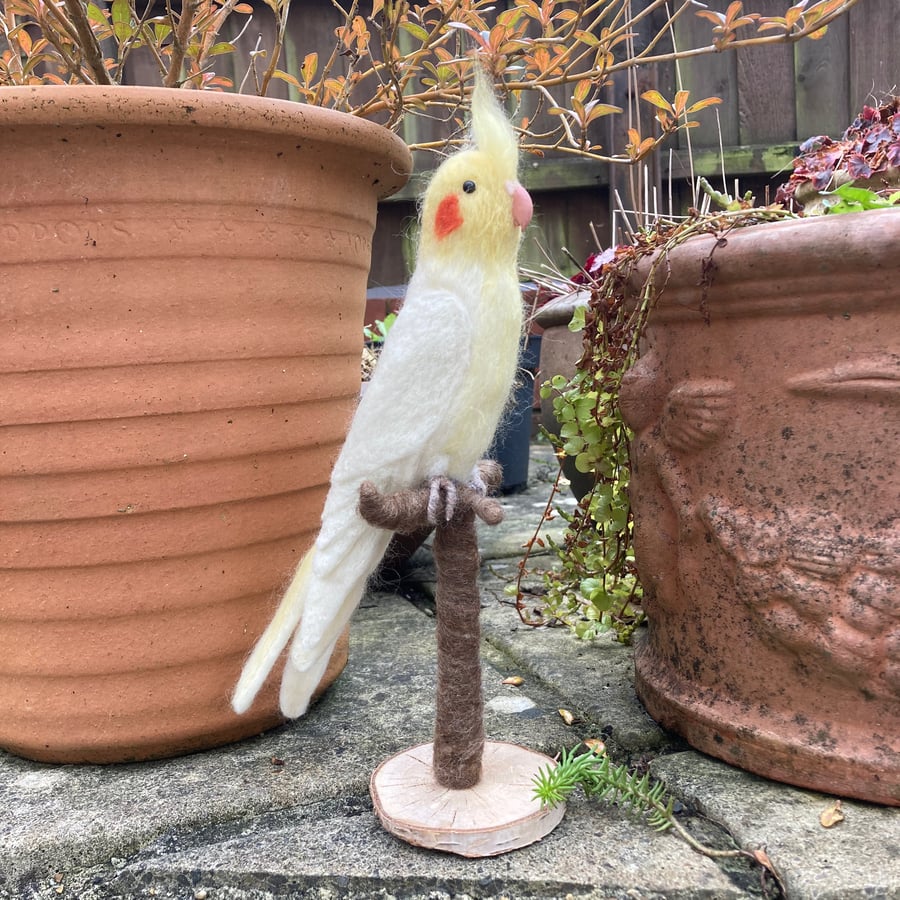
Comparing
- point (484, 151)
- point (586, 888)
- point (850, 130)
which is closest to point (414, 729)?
point (586, 888)

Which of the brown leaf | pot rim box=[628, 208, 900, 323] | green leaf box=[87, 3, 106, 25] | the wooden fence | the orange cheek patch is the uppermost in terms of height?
the wooden fence

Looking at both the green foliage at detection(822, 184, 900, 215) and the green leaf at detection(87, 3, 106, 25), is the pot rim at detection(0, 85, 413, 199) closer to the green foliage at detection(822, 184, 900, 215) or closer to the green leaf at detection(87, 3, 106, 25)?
the green leaf at detection(87, 3, 106, 25)

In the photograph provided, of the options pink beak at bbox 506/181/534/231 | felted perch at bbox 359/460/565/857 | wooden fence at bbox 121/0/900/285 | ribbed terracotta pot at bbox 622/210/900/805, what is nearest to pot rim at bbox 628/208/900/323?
ribbed terracotta pot at bbox 622/210/900/805

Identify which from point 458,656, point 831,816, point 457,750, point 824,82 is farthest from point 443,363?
point 824,82

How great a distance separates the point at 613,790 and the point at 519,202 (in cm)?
67

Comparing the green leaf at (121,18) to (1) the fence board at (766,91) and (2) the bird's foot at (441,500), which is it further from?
(1) the fence board at (766,91)

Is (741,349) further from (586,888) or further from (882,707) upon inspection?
(586,888)

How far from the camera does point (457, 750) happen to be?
2.98 ft

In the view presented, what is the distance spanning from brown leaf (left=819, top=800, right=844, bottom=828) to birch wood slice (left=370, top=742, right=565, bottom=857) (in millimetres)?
282

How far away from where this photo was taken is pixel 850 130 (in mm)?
1268

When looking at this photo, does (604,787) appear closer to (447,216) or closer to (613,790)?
(613,790)

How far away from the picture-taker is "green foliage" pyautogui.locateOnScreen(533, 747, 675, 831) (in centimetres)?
86

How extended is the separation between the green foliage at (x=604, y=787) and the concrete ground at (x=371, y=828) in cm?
2

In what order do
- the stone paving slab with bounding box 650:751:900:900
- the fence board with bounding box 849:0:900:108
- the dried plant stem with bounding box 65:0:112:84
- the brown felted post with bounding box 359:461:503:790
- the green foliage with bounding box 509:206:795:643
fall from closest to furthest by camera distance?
1. the stone paving slab with bounding box 650:751:900:900
2. the brown felted post with bounding box 359:461:503:790
3. the dried plant stem with bounding box 65:0:112:84
4. the green foliage with bounding box 509:206:795:643
5. the fence board with bounding box 849:0:900:108
